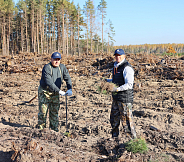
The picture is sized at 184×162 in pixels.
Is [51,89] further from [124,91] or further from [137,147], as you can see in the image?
[137,147]

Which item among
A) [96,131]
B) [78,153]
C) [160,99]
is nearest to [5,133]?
[78,153]

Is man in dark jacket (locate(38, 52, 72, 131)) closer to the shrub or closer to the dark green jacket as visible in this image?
the dark green jacket

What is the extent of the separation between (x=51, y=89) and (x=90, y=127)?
5.75 ft

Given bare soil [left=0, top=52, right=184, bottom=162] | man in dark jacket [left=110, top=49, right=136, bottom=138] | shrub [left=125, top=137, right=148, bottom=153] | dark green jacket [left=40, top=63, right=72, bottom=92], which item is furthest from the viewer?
dark green jacket [left=40, top=63, right=72, bottom=92]

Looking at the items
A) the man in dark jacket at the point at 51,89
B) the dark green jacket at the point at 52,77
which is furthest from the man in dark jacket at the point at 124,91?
the dark green jacket at the point at 52,77

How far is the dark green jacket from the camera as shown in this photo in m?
3.88

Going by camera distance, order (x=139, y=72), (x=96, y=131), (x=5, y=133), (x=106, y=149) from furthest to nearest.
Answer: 1. (x=139, y=72)
2. (x=96, y=131)
3. (x=5, y=133)
4. (x=106, y=149)

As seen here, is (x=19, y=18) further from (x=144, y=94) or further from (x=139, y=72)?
(x=144, y=94)

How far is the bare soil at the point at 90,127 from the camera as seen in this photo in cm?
285

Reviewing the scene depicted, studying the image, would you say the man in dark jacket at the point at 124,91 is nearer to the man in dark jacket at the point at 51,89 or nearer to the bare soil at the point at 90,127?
the bare soil at the point at 90,127

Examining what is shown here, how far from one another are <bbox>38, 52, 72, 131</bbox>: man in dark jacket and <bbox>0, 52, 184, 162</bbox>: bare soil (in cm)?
Result: 43

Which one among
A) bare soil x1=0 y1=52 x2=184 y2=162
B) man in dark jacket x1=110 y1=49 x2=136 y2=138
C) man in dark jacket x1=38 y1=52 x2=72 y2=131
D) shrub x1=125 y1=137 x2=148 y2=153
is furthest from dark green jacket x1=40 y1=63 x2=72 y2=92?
shrub x1=125 y1=137 x2=148 y2=153

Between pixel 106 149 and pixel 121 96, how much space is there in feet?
3.53

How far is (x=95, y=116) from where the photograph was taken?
591 centimetres
